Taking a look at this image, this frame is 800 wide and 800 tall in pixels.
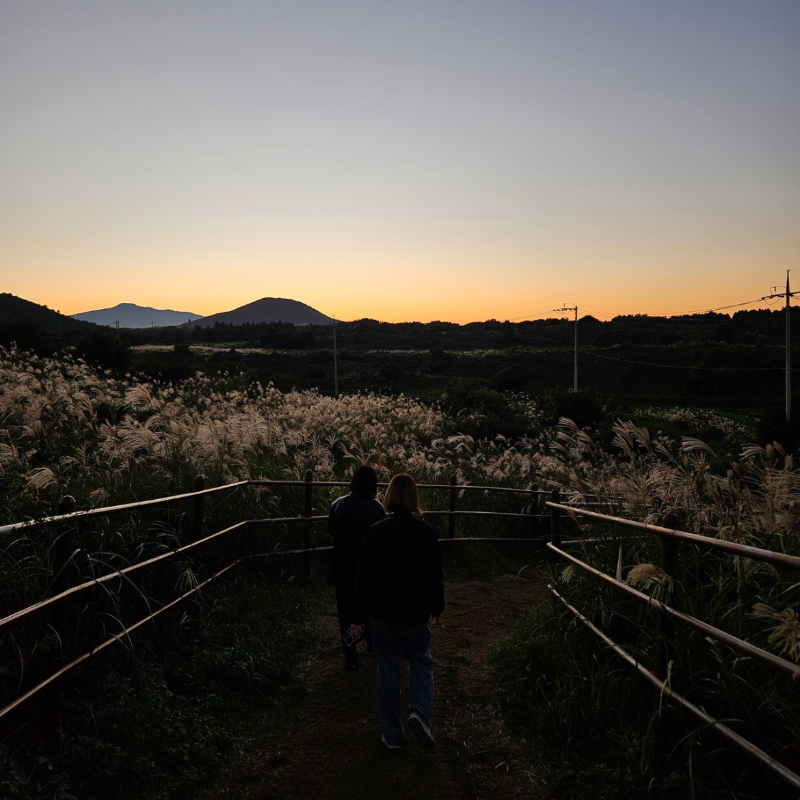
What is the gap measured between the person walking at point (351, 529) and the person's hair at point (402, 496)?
3.49ft

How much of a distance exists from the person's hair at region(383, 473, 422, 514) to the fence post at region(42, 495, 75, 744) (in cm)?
195

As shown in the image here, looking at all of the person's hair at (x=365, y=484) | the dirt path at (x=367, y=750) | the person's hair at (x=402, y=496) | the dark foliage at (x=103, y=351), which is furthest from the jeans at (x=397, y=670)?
the dark foliage at (x=103, y=351)

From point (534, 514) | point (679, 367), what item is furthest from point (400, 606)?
point (679, 367)

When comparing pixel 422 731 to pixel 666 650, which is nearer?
pixel 666 650

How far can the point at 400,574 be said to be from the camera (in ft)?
14.6

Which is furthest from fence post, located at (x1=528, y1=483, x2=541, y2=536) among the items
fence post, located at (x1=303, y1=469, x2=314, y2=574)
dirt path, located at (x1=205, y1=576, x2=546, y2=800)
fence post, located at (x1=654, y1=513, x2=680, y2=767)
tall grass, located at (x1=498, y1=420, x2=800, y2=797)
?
fence post, located at (x1=654, y1=513, x2=680, y2=767)

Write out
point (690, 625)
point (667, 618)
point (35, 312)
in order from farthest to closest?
1. point (35, 312)
2. point (667, 618)
3. point (690, 625)

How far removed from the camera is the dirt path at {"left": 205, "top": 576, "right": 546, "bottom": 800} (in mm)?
3979

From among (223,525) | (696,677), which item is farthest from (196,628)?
(696,677)

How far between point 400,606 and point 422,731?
0.79 m

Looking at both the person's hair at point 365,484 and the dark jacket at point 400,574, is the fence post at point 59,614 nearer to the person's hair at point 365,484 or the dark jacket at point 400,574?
the dark jacket at point 400,574

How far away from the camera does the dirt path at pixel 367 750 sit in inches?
157

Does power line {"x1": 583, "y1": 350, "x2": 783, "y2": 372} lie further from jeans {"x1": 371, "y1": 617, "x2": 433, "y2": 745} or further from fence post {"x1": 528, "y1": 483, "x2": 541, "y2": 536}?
jeans {"x1": 371, "y1": 617, "x2": 433, "y2": 745}

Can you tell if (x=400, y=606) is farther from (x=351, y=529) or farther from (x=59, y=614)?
(x=59, y=614)
